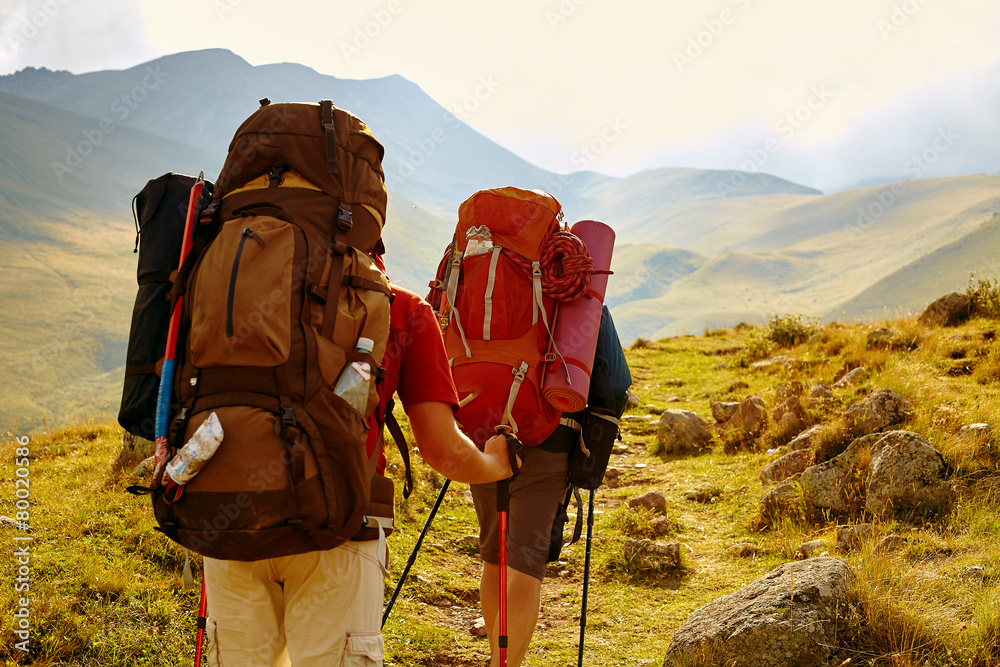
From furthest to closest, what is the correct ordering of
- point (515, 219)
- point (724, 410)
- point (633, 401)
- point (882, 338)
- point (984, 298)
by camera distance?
point (633, 401), point (984, 298), point (882, 338), point (724, 410), point (515, 219)

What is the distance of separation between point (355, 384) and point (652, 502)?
6171 millimetres

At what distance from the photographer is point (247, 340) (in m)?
1.97

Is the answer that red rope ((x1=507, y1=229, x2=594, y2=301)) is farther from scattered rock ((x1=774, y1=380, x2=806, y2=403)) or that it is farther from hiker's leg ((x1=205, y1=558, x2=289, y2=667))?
scattered rock ((x1=774, y1=380, x2=806, y2=403))

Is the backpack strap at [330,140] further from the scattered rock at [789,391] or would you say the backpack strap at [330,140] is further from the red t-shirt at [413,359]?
the scattered rock at [789,391]

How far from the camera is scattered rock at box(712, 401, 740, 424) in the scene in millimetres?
10469

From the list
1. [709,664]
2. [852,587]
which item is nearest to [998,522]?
[852,587]

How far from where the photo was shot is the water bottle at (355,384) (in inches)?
81.7

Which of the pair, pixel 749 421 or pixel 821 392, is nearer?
pixel 821 392

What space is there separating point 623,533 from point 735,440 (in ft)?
10.8

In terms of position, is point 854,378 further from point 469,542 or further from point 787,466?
point 469,542

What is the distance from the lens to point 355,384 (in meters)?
2.08

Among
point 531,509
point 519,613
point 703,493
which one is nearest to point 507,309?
point 531,509

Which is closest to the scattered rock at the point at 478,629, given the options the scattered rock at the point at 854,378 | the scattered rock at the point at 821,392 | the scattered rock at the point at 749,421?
the scattered rock at the point at 749,421

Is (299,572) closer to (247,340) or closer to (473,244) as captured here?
(247,340)
